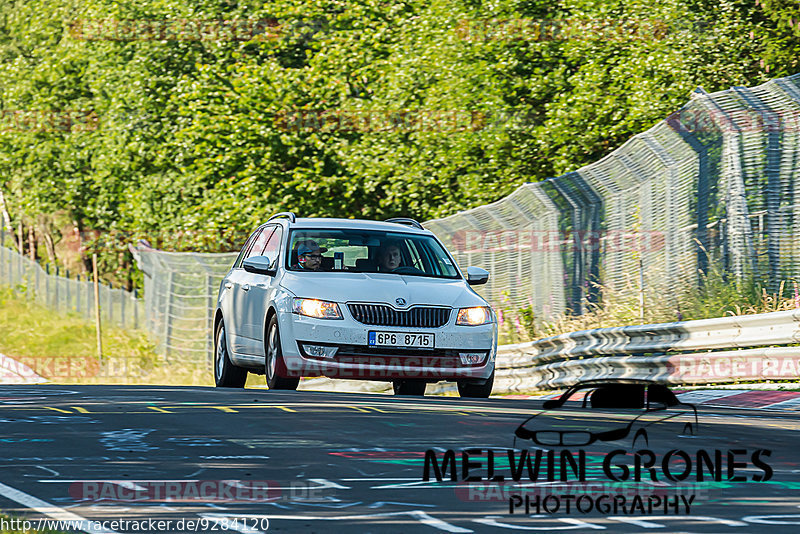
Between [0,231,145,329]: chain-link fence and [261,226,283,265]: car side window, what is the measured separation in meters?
28.2

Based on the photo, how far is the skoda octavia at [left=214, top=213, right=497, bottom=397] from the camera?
13.6m

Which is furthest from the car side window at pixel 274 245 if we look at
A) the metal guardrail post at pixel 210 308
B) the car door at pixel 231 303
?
the metal guardrail post at pixel 210 308

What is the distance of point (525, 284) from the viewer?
72.4ft

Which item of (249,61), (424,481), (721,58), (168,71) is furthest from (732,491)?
(168,71)

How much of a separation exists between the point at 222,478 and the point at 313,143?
27.3 meters

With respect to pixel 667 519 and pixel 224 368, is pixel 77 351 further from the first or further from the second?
pixel 667 519

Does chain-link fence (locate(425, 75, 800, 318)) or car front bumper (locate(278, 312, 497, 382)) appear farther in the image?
chain-link fence (locate(425, 75, 800, 318))

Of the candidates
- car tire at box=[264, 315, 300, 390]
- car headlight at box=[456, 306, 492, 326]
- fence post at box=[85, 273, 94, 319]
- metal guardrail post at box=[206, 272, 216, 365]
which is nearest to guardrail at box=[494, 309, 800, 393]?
car headlight at box=[456, 306, 492, 326]

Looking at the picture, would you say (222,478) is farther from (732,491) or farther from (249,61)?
(249,61)

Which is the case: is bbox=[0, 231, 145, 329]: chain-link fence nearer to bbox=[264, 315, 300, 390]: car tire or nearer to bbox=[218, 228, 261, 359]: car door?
bbox=[218, 228, 261, 359]: car door

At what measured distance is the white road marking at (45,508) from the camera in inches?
247

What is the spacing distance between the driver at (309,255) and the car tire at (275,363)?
666 mm

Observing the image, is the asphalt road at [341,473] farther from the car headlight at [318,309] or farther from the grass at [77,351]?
the grass at [77,351]

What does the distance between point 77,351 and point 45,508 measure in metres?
36.2
